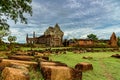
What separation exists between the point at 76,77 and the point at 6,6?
16.4 metres

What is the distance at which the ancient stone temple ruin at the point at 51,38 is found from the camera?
6806cm

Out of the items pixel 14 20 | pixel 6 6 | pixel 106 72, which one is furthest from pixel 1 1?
pixel 106 72

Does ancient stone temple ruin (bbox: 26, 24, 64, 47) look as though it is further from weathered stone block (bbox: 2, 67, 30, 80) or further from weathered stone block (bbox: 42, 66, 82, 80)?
weathered stone block (bbox: 2, 67, 30, 80)

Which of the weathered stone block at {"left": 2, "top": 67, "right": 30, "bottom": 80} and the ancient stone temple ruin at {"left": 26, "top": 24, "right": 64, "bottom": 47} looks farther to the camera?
the ancient stone temple ruin at {"left": 26, "top": 24, "right": 64, "bottom": 47}

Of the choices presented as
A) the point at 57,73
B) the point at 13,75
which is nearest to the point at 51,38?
the point at 57,73

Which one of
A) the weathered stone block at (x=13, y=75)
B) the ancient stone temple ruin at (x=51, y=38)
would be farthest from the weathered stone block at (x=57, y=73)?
the ancient stone temple ruin at (x=51, y=38)

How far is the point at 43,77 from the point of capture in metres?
8.57

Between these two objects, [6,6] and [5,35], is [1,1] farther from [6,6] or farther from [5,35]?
[5,35]

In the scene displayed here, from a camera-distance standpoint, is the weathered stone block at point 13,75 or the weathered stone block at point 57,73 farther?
the weathered stone block at point 57,73

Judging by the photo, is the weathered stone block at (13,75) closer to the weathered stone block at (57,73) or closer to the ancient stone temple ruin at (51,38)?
the weathered stone block at (57,73)

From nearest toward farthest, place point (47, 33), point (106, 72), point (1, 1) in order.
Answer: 1. point (106, 72)
2. point (1, 1)
3. point (47, 33)

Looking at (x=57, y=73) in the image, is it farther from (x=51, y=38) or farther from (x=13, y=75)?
(x=51, y=38)

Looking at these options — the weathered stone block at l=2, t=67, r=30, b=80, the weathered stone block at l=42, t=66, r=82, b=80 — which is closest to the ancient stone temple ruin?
the weathered stone block at l=42, t=66, r=82, b=80

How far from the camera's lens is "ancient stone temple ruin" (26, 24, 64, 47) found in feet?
223
